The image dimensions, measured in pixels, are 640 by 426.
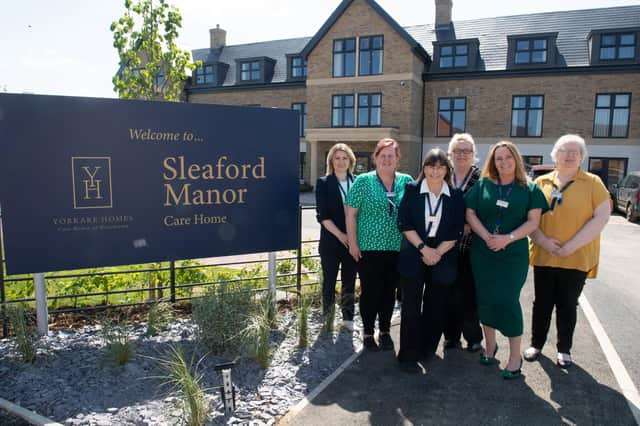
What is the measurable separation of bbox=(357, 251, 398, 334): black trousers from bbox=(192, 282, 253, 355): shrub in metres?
1.09

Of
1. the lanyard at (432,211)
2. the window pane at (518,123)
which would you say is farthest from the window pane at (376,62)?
the lanyard at (432,211)

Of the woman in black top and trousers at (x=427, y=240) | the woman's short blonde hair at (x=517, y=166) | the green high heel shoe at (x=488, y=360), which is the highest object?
the woman's short blonde hair at (x=517, y=166)

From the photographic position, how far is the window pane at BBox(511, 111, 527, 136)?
77.3 ft

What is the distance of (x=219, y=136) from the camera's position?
4.70 metres

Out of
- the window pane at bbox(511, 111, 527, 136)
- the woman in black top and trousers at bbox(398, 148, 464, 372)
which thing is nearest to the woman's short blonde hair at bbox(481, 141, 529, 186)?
the woman in black top and trousers at bbox(398, 148, 464, 372)

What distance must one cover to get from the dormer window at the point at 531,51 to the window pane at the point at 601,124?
12.1 ft

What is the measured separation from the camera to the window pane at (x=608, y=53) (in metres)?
21.9

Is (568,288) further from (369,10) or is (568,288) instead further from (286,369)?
(369,10)

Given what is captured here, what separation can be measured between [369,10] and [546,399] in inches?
948

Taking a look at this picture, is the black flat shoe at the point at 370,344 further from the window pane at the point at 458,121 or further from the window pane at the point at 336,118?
the window pane at the point at 458,121

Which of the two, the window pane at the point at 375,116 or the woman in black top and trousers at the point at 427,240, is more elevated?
the window pane at the point at 375,116

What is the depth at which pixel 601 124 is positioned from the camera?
22469 millimetres

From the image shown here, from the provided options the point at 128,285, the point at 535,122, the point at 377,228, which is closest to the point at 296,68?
the point at 535,122

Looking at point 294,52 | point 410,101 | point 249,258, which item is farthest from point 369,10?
point 249,258
